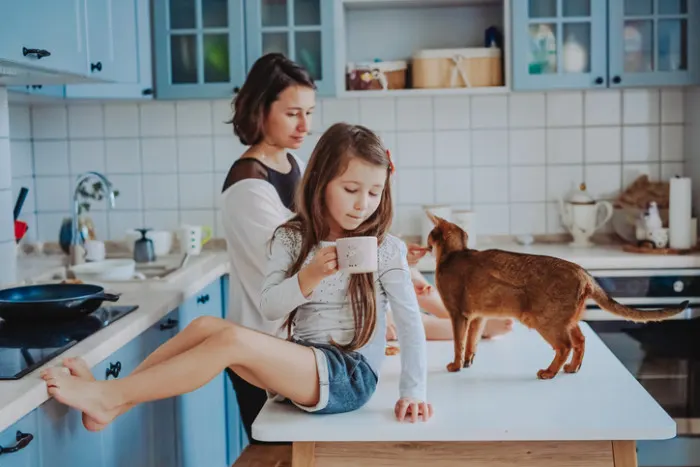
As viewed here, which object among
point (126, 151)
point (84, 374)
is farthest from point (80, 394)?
point (126, 151)

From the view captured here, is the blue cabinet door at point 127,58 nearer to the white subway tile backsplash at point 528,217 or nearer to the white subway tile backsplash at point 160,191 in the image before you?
the white subway tile backsplash at point 160,191

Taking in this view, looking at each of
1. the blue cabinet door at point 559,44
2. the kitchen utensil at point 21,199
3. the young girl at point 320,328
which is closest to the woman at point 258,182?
the young girl at point 320,328

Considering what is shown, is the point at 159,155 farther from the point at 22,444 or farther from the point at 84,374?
the point at 22,444

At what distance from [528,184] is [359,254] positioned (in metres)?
2.42

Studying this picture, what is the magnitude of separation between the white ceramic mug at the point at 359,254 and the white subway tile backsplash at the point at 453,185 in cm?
232

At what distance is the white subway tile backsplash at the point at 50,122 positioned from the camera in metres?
4.07

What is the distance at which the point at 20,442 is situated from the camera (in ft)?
5.47

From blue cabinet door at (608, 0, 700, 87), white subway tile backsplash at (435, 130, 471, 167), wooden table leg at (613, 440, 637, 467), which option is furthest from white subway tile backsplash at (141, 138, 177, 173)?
wooden table leg at (613, 440, 637, 467)

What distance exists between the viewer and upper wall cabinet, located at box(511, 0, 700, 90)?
364 centimetres

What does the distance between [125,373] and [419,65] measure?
190 centimetres

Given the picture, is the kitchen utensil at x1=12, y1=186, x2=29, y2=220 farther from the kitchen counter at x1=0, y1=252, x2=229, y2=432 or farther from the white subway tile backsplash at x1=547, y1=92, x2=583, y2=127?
the white subway tile backsplash at x1=547, y1=92, x2=583, y2=127

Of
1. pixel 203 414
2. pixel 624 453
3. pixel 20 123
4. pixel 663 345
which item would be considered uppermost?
pixel 20 123

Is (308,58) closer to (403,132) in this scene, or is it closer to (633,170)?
(403,132)

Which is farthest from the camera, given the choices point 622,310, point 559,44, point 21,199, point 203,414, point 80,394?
point 559,44
